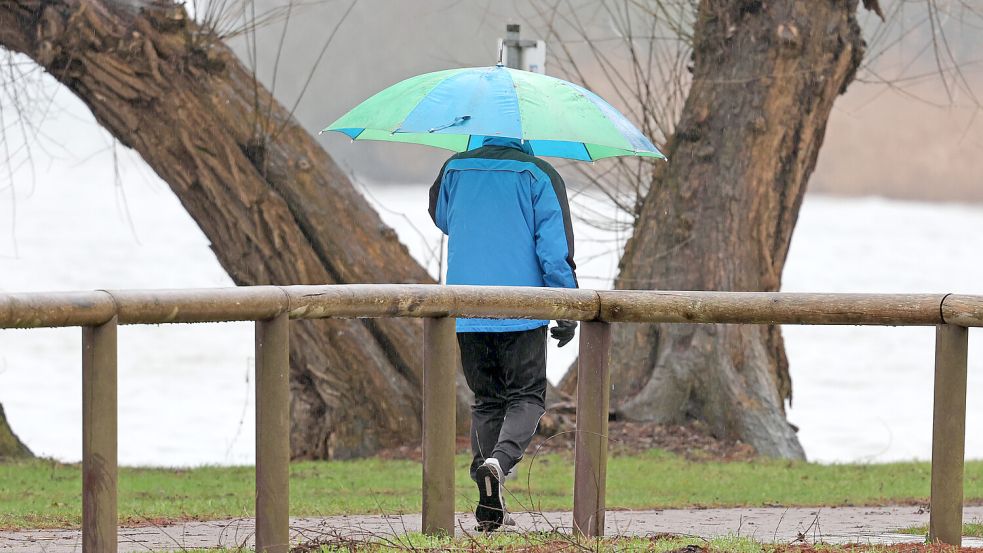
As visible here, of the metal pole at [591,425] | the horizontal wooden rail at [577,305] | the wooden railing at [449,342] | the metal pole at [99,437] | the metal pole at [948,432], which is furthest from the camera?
the metal pole at [591,425]

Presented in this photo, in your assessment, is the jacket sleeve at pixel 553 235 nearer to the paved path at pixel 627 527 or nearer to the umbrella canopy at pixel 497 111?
the umbrella canopy at pixel 497 111

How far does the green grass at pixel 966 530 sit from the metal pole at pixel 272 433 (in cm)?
271

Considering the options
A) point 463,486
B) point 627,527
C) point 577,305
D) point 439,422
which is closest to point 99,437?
point 439,422

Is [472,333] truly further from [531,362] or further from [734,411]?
[734,411]

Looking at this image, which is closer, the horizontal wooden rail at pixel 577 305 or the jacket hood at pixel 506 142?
the horizontal wooden rail at pixel 577 305

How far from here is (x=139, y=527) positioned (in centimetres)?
563

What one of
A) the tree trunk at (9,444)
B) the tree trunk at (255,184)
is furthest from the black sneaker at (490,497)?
the tree trunk at (9,444)

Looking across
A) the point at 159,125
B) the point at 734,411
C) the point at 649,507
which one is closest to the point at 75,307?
the point at 649,507

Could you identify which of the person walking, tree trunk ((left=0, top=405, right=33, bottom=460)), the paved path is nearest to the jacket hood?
the person walking

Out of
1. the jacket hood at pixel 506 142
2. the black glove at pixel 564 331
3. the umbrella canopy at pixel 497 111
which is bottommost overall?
the black glove at pixel 564 331

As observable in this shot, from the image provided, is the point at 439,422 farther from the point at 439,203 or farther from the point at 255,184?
the point at 255,184

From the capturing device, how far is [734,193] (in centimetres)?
1091

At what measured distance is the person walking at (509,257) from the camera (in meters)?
5.36

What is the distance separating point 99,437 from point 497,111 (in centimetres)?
243
